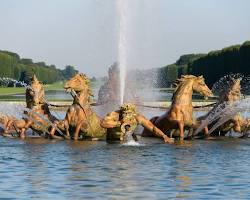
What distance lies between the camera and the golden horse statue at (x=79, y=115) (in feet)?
73.9

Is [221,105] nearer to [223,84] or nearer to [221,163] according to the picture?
[223,84]

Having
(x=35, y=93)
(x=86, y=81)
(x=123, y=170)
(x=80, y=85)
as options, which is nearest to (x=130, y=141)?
(x=80, y=85)

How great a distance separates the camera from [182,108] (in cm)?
2272

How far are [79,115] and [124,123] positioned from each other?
221 cm

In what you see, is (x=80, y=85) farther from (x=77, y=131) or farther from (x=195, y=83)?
(x=195, y=83)

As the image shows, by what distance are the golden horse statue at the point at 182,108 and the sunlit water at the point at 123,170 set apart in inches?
50.1

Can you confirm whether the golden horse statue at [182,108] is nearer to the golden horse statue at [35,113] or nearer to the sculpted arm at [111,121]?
the sculpted arm at [111,121]

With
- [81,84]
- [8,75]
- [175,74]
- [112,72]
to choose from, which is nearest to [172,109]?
[81,84]

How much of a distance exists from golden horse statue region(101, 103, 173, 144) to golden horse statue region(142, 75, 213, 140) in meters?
0.84

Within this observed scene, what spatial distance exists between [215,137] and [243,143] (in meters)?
Result: 2.14

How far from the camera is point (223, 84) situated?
84.5ft

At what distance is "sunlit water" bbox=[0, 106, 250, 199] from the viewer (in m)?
13.3

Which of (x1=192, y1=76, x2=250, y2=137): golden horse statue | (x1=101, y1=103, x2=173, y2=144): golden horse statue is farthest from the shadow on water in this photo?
(x1=192, y1=76, x2=250, y2=137): golden horse statue

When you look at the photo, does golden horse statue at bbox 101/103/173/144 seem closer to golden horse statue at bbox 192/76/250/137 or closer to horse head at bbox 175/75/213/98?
horse head at bbox 175/75/213/98
